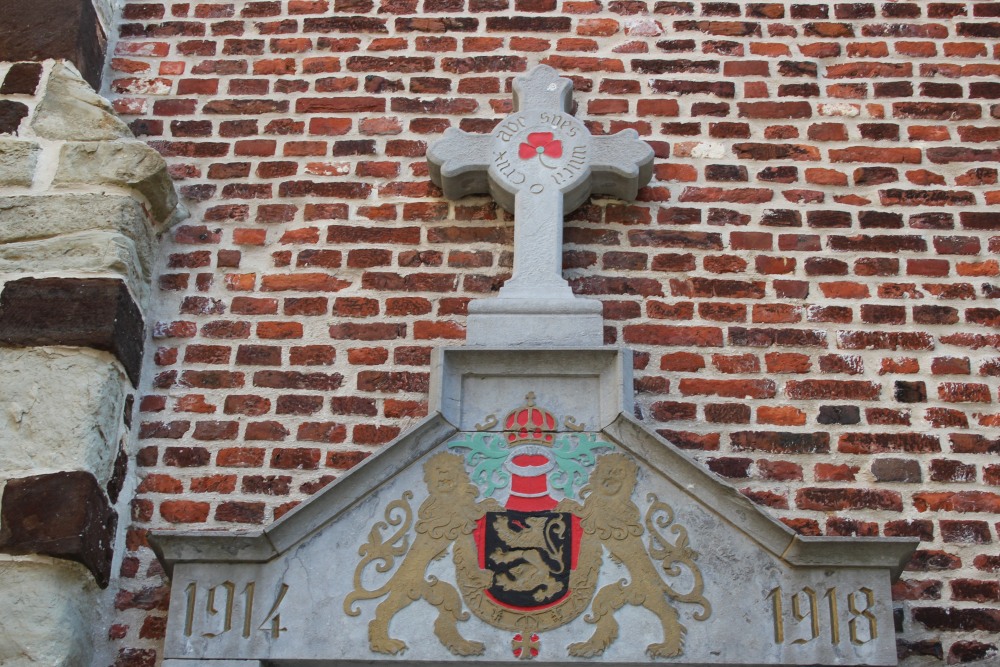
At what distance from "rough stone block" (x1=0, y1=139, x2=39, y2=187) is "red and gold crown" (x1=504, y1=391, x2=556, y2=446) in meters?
1.62

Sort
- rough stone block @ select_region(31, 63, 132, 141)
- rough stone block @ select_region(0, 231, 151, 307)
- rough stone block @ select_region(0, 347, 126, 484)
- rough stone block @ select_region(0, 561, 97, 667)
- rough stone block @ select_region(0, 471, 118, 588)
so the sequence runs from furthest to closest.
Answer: rough stone block @ select_region(31, 63, 132, 141)
rough stone block @ select_region(0, 231, 151, 307)
rough stone block @ select_region(0, 347, 126, 484)
rough stone block @ select_region(0, 471, 118, 588)
rough stone block @ select_region(0, 561, 97, 667)

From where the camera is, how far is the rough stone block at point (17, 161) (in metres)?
4.28

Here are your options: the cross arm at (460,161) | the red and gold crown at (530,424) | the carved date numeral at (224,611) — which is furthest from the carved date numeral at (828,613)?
the cross arm at (460,161)

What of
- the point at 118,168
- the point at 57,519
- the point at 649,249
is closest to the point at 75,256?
the point at 118,168

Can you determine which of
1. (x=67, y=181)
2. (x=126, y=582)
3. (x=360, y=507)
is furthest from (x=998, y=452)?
(x=67, y=181)

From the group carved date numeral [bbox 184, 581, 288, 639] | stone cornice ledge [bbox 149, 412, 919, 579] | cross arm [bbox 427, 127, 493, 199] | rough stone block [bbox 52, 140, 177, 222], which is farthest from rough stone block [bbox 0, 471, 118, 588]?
cross arm [bbox 427, 127, 493, 199]

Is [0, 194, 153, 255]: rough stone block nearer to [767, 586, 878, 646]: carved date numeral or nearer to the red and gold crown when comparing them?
the red and gold crown

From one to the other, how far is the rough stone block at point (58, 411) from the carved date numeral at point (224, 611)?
46 cm

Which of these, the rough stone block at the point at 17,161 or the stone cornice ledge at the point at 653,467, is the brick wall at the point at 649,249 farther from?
the rough stone block at the point at 17,161

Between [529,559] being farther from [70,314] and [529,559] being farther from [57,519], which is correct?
[70,314]

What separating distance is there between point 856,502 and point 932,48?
166cm

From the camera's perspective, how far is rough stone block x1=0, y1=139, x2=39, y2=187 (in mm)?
4277

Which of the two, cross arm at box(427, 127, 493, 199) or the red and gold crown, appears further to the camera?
cross arm at box(427, 127, 493, 199)

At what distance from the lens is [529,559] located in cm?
371
